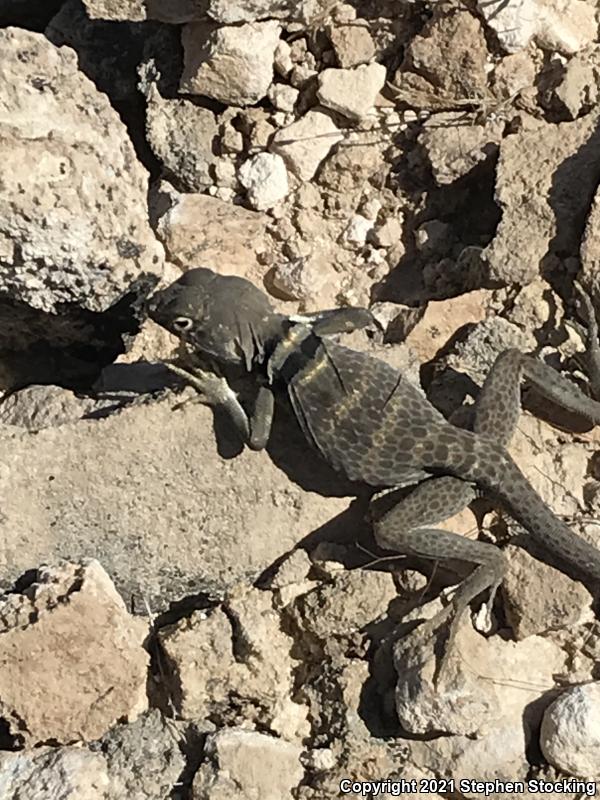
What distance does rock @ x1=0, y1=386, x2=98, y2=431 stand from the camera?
5.09 metres

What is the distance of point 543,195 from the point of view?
198 inches

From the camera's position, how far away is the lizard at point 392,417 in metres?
4.51

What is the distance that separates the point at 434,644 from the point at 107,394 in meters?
2.02

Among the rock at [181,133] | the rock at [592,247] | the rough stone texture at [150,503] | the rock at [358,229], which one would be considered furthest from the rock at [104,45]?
the rock at [592,247]

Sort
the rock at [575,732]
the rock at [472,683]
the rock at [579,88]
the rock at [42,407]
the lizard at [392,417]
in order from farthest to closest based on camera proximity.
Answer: the rock at [579,88] < the rock at [42,407] < the lizard at [392,417] < the rock at [472,683] < the rock at [575,732]

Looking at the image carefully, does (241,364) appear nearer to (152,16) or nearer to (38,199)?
(38,199)

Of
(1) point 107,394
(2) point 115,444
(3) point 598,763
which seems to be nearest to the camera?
(3) point 598,763

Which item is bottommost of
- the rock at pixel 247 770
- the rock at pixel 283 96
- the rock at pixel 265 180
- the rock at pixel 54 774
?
the rock at pixel 54 774

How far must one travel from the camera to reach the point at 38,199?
457 cm

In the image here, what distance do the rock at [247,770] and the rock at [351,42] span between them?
3.37 m

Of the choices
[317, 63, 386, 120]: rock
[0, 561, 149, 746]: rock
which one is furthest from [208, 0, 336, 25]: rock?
[0, 561, 149, 746]: rock

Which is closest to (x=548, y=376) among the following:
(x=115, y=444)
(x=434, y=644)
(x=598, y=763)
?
(x=434, y=644)

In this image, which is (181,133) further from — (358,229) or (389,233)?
(389,233)

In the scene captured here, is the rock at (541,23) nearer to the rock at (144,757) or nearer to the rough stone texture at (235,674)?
the rough stone texture at (235,674)
